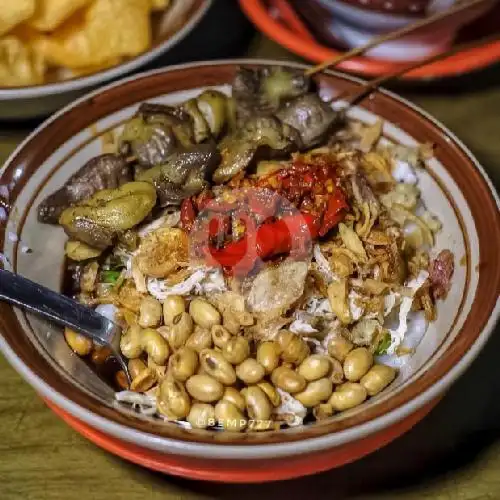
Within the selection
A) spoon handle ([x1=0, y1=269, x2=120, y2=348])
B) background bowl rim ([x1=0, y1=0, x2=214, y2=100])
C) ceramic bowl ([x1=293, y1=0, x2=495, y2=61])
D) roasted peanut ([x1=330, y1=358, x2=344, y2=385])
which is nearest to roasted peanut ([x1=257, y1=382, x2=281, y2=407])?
roasted peanut ([x1=330, y1=358, x2=344, y2=385])

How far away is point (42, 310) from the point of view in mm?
1464

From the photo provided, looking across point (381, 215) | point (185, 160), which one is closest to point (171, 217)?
point (185, 160)

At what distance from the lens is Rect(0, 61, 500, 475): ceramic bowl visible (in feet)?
4.08

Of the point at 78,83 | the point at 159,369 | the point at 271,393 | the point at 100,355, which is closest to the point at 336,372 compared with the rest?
the point at 271,393

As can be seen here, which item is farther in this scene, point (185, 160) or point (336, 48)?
point (336, 48)

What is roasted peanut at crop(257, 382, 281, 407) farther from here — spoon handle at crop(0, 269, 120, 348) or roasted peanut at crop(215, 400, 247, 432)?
spoon handle at crop(0, 269, 120, 348)

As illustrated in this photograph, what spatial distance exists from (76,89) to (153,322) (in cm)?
83

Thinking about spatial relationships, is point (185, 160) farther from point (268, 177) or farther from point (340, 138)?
point (340, 138)

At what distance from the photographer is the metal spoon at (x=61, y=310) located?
1.45 m

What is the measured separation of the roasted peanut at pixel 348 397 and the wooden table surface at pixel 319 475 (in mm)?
179

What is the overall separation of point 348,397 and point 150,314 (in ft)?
1.45

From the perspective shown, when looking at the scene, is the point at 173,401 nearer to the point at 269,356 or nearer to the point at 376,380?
the point at 269,356

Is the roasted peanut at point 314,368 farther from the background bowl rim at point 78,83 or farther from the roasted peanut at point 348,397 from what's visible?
the background bowl rim at point 78,83

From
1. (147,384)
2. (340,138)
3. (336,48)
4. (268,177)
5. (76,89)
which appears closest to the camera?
(147,384)
